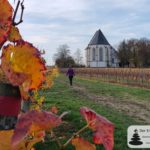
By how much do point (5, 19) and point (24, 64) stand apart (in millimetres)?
113

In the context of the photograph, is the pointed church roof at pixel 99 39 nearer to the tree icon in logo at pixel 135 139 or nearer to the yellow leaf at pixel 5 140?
the tree icon in logo at pixel 135 139

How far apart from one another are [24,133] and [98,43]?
132m

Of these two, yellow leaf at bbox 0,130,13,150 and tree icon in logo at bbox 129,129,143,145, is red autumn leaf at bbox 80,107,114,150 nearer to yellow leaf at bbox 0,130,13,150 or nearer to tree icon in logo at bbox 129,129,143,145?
yellow leaf at bbox 0,130,13,150

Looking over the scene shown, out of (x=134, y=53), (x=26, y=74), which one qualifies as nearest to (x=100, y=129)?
(x=26, y=74)

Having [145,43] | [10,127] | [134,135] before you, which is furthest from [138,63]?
[10,127]

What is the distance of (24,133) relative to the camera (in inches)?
33.0

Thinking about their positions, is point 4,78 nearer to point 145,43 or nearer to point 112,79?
point 112,79

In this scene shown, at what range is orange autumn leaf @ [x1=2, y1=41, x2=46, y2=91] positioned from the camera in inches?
37.3

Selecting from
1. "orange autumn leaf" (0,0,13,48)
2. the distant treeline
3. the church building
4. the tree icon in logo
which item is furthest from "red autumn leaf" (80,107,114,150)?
the church building

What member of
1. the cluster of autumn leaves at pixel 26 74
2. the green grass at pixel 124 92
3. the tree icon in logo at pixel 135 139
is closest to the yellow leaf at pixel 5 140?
the cluster of autumn leaves at pixel 26 74

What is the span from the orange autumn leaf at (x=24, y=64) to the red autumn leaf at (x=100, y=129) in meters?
0.13

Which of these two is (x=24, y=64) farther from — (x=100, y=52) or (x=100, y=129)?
(x=100, y=52)

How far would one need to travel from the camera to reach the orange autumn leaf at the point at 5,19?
3.22ft

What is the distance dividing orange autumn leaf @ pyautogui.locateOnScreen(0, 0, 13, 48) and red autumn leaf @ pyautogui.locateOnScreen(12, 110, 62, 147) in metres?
0.21
